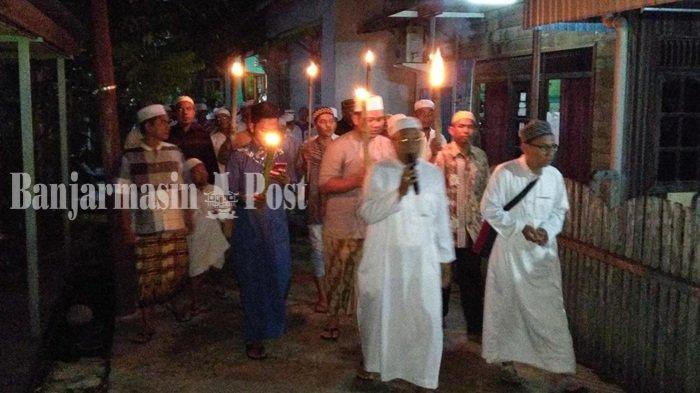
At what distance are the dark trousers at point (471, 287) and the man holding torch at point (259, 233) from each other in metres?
1.50

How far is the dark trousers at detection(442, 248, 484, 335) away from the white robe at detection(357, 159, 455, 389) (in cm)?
142

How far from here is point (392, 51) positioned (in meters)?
12.8

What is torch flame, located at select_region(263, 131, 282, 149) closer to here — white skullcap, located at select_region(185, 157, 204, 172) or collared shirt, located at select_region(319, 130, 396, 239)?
collared shirt, located at select_region(319, 130, 396, 239)

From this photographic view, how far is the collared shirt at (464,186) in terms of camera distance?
21.5 feet

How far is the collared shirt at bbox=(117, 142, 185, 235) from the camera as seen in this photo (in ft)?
21.2

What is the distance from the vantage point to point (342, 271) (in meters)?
6.14

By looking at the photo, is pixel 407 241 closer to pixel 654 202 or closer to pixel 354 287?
pixel 354 287

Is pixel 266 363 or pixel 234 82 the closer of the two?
pixel 266 363

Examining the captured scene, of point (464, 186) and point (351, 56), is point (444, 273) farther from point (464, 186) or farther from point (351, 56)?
point (351, 56)

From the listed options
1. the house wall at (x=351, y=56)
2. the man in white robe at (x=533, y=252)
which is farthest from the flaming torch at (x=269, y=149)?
the house wall at (x=351, y=56)

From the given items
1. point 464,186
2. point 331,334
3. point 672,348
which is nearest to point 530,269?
point 672,348

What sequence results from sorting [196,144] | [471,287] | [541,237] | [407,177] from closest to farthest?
[407,177] → [541,237] → [471,287] → [196,144]

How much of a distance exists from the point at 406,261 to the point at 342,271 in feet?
3.88

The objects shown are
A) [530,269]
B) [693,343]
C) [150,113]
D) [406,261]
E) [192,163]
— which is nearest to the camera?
[693,343]
